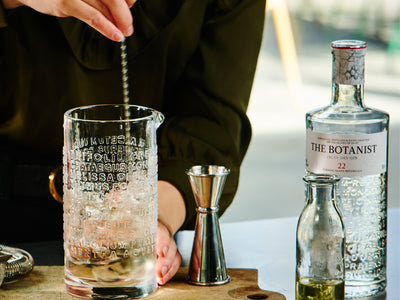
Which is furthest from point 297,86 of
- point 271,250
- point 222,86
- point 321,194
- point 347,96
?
point 321,194

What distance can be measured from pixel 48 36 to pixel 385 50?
25.0 feet

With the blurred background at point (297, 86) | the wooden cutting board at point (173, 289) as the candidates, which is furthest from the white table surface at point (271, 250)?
the blurred background at point (297, 86)

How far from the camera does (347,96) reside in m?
0.96

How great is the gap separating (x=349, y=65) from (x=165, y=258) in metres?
0.36

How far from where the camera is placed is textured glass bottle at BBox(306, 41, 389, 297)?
927 mm

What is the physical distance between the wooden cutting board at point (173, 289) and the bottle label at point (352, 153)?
182mm

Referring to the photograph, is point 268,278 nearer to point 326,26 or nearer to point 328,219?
point 328,219

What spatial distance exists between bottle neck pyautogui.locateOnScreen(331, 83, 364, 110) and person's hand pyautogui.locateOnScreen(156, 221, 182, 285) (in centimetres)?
31

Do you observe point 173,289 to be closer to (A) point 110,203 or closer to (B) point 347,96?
(A) point 110,203

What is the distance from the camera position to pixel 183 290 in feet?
3.08

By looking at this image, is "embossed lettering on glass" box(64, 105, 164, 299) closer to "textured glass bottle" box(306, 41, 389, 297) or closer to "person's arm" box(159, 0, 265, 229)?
"textured glass bottle" box(306, 41, 389, 297)

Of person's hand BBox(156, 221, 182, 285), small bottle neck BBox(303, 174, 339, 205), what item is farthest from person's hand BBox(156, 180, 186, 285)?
small bottle neck BBox(303, 174, 339, 205)

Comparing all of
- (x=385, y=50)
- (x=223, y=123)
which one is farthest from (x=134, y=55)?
(x=385, y=50)

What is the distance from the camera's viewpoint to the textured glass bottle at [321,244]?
859 mm
